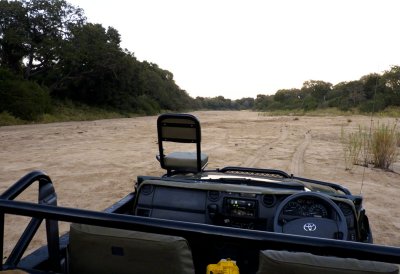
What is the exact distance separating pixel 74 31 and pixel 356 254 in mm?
38053

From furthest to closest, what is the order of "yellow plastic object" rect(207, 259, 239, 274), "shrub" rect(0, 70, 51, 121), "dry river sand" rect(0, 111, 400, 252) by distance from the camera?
"shrub" rect(0, 70, 51, 121), "dry river sand" rect(0, 111, 400, 252), "yellow plastic object" rect(207, 259, 239, 274)

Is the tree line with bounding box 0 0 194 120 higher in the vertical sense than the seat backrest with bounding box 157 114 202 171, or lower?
higher

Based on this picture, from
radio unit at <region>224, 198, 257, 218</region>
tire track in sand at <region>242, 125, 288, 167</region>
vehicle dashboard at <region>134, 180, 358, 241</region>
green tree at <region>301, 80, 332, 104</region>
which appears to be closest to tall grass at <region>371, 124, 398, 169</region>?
tire track in sand at <region>242, 125, 288, 167</region>

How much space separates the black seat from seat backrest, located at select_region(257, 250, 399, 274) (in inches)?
93.0

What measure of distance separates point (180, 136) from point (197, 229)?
103 inches

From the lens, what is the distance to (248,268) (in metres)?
2.87

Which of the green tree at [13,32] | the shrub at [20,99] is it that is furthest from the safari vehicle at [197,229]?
the green tree at [13,32]

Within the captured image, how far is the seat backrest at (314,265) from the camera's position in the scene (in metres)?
1.36

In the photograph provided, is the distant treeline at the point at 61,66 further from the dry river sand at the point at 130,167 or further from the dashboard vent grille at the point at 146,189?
the dashboard vent grille at the point at 146,189

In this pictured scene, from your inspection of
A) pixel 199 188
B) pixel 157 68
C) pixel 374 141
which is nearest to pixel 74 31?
pixel 374 141

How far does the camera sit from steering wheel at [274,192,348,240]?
8.23 feet

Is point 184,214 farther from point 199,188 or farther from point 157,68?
point 157,68

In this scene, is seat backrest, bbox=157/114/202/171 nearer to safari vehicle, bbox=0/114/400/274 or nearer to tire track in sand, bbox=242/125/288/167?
safari vehicle, bbox=0/114/400/274

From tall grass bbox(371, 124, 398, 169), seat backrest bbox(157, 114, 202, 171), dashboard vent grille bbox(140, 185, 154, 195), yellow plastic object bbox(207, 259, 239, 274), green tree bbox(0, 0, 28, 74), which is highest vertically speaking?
green tree bbox(0, 0, 28, 74)
